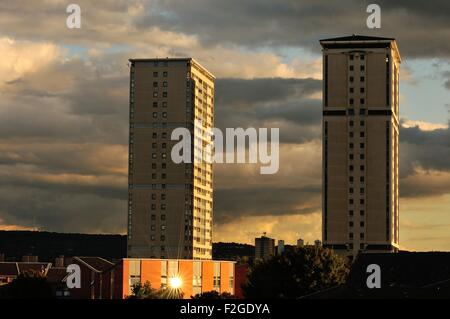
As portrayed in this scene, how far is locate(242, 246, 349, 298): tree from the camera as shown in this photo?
164500mm

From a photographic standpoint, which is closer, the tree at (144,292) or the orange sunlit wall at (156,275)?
the tree at (144,292)

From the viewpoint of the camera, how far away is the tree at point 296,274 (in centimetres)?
16450

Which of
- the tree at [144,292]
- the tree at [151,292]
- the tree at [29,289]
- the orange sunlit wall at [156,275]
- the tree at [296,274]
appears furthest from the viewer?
the orange sunlit wall at [156,275]

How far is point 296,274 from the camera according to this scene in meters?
167

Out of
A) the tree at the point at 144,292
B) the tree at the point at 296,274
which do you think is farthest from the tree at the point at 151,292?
the tree at the point at 296,274

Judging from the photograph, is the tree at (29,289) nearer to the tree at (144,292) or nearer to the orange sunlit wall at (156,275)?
the orange sunlit wall at (156,275)

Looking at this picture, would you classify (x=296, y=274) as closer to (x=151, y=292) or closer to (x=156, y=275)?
(x=151, y=292)
